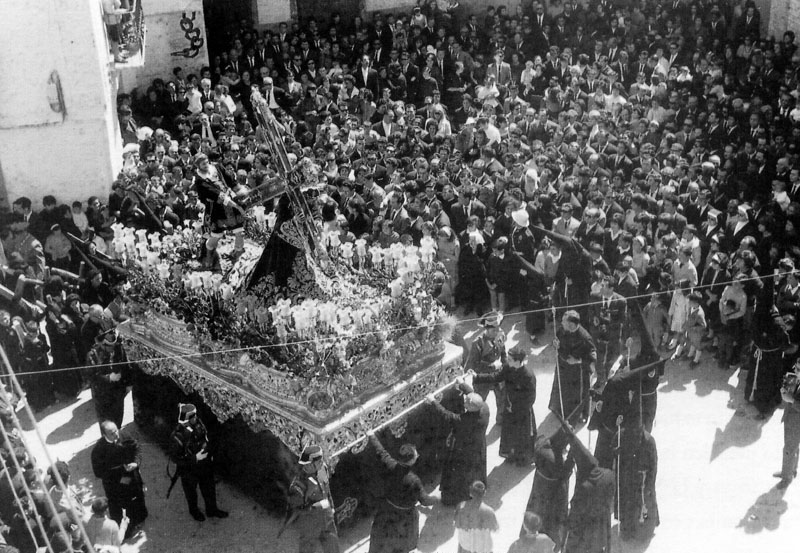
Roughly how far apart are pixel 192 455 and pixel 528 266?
5.10 metres

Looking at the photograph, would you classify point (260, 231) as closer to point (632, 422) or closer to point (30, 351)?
point (30, 351)

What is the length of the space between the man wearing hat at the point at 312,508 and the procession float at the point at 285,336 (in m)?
0.30

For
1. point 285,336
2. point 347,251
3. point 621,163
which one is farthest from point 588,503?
point 621,163

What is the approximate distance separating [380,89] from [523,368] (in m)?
10.8

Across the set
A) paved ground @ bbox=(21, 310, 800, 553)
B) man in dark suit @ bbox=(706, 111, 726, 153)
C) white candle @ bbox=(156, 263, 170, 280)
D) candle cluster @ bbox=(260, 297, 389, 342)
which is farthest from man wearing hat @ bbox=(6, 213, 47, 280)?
man in dark suit @ bbox=(706, 111, 726, 153)

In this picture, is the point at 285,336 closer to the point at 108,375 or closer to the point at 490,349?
the point at 490,349

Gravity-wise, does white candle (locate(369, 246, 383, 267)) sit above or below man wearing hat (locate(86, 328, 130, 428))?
above

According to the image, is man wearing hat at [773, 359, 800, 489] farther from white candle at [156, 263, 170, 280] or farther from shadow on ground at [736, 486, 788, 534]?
white candle at [156, 263, 170, 280]

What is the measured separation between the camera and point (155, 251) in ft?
32.3

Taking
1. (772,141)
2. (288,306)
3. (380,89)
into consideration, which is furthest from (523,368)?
(380,89)

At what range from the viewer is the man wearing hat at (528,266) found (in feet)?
38.5

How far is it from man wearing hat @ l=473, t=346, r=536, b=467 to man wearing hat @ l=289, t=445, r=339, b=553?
230 centimetres

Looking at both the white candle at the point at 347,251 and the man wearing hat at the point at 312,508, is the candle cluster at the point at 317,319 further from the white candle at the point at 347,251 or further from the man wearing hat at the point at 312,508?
the man wearing hat at the point at 312,508

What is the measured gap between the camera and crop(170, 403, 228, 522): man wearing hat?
27.6ft
